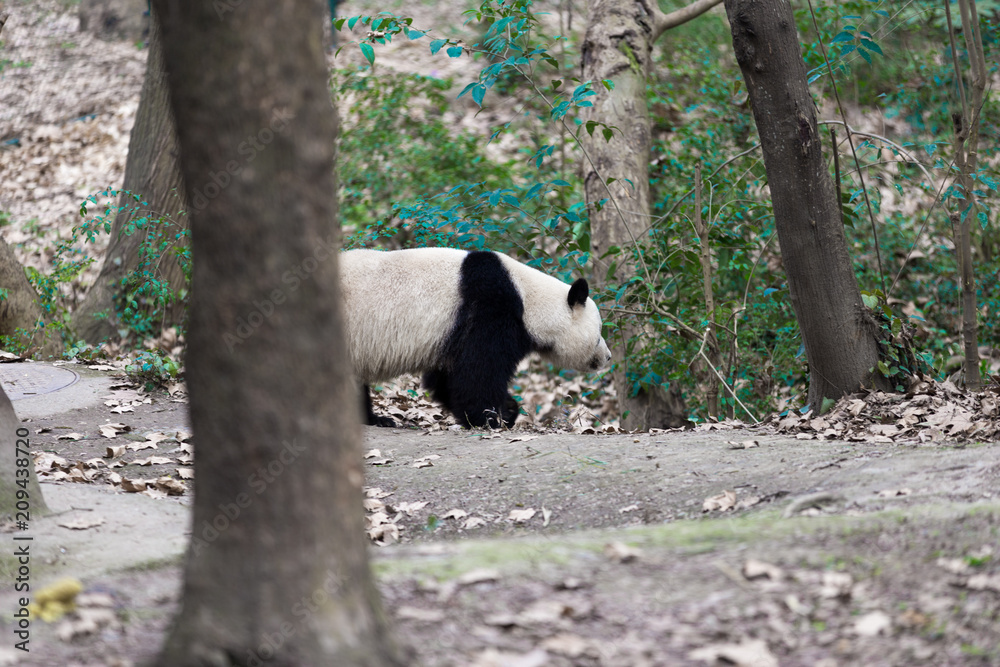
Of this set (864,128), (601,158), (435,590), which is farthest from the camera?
(864,128)

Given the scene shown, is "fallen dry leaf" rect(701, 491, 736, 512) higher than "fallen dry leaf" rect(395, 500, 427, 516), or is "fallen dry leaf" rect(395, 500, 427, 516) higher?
"fallen dry leaf" rect(701, 491, 736, 512)

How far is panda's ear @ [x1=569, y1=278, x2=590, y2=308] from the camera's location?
6.67 meters

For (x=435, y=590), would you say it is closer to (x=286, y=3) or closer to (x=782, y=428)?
(x=286, y=3)

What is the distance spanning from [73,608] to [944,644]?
2.62 meters

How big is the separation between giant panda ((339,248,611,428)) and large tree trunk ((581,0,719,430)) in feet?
5.87

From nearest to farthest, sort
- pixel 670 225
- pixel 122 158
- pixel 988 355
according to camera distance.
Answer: pixel 670 225 < pixel 988 355 < pixel 122 158

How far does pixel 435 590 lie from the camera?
258 cm

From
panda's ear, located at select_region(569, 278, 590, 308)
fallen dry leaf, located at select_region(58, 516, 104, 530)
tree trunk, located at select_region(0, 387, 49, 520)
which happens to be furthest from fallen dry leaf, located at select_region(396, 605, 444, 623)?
panda's ear, located at select_region(569, 278, 590, 308)

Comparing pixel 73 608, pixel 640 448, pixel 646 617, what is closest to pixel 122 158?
pixel 640 448

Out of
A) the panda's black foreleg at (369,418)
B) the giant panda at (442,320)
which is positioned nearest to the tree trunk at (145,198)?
the panda's black foreleg at (369,418)

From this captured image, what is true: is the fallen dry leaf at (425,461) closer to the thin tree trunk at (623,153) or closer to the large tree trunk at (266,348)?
the thin tree trunk at (623,153)
